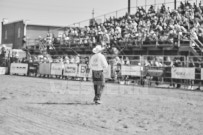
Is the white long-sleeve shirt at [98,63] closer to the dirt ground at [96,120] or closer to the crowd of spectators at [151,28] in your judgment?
the dirt ground at [96,120]

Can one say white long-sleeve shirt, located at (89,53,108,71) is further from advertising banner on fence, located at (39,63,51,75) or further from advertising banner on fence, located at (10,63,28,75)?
advertising banner on fence, located at (10,63,28,75)

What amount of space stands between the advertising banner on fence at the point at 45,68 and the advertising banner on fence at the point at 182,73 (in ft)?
39.6

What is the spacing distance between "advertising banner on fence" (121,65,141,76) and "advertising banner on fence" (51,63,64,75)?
20.5 ft

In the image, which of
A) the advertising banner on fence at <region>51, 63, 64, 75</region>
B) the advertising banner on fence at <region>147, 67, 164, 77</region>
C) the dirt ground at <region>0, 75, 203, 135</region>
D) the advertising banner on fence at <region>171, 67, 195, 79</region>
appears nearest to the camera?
the dirt ground at <region>0, 75, 203, 135</region>

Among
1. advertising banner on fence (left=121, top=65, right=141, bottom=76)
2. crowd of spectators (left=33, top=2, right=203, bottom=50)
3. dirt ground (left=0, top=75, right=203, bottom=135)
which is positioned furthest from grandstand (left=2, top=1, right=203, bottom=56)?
dirt ground (left=0, top=75, right=203, bottom=135)

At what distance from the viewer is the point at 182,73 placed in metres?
19.2

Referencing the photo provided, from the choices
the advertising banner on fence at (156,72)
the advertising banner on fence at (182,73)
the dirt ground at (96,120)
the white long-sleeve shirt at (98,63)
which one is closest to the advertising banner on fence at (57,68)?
the advertising banner on fence at (156,72)

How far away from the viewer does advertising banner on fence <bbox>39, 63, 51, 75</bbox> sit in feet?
92.0

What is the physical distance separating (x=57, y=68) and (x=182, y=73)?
1146 cm

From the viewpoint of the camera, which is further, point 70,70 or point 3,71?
point 3,71

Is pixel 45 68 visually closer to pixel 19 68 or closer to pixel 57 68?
pixel 57 68

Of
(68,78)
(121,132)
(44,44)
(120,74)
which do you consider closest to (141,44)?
(120,74)

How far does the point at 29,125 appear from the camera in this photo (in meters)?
6.92

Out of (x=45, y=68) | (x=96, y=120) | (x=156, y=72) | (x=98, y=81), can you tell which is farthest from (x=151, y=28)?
(x=96, y=120)
